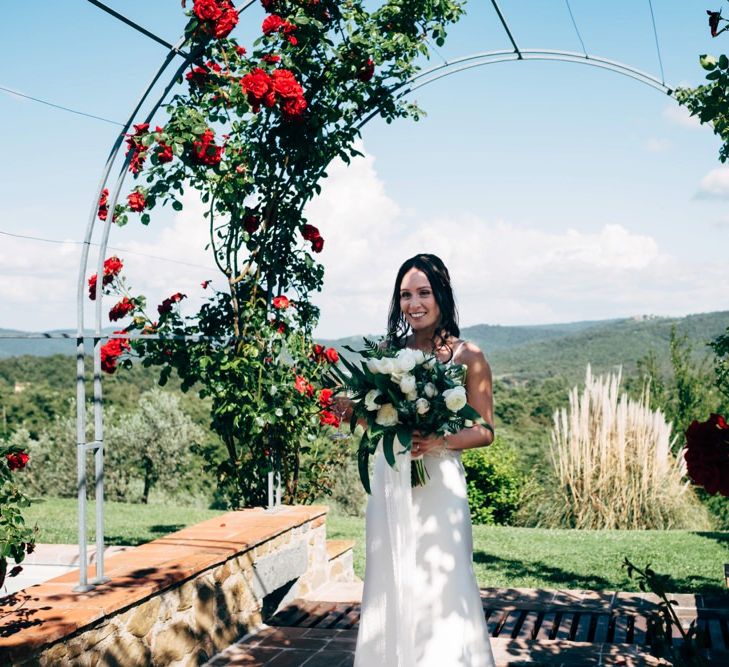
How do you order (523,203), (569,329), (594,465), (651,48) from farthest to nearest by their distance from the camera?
(569,329)
(523,203)
(594,465)
(651,48)

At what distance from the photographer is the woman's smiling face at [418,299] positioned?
3.11 m

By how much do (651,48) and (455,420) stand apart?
12.6ft

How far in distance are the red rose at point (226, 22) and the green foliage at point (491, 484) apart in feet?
20.9

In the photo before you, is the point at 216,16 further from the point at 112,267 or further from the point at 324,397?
the point at 324,397

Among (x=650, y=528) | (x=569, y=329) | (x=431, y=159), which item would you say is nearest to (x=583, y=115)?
(x=431, y=159)

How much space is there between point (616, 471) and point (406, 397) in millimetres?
6675

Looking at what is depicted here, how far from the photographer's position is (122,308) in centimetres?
487

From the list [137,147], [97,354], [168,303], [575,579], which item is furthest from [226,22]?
[575,579]

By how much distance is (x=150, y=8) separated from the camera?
3.90 metres

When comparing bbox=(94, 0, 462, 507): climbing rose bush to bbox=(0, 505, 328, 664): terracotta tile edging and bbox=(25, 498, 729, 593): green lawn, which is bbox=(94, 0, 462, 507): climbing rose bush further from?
bbox=(25, 498, 729, 593): green lawn

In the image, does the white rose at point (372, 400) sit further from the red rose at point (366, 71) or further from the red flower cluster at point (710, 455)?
the red rose at point (366, 71)

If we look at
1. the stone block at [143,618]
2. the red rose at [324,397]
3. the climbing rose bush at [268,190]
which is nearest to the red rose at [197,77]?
the climbing rose bush at [268,190]

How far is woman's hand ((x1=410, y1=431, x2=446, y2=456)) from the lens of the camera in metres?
2.86

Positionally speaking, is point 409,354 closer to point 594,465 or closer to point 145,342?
point 145,342
